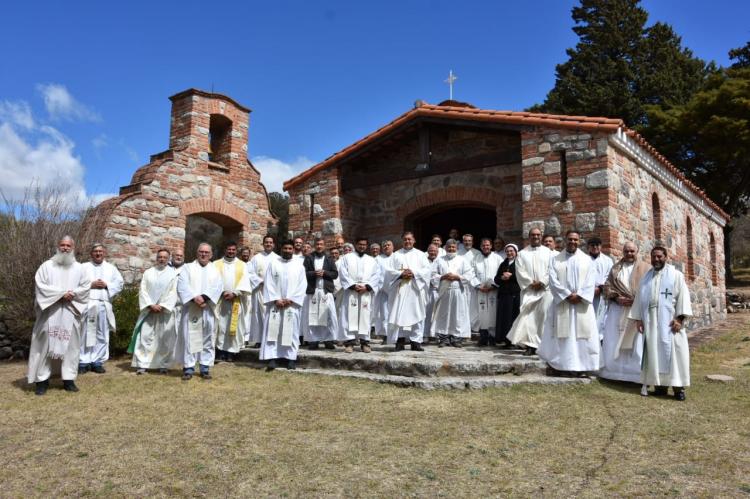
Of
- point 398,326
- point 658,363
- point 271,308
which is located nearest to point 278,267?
point 271,308

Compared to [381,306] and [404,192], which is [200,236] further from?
[381,306]

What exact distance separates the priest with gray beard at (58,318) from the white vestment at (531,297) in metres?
5.50

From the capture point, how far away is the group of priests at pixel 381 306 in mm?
6203

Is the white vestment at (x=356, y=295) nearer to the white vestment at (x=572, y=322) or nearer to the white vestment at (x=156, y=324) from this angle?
the white vestment at (x=156, y=324)

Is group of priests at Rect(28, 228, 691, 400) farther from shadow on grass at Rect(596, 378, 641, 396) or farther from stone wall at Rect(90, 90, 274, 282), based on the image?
stone wall at Rect(90, 90, 274, 282)

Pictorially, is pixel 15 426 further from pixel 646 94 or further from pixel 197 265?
pixel 646 94

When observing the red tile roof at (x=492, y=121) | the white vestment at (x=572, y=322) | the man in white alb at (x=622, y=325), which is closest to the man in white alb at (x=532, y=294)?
the white vestment at (x=572, y=322)

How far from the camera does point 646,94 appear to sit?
25750 millimetres

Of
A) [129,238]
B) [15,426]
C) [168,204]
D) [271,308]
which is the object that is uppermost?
[168,204]

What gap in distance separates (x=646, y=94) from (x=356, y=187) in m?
20.4

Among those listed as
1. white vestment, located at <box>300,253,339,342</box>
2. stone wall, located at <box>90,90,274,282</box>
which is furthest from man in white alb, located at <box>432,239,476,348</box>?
stone wall, located at <box>90,90,274,282</box>

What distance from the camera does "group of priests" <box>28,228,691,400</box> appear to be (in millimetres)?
6203

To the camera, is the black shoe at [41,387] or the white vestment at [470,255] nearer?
the black shoe at [41,387]

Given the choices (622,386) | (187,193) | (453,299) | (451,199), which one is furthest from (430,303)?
(187,193)
